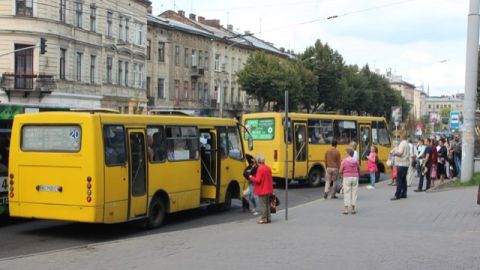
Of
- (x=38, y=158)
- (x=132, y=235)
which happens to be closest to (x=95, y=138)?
(x=38, y=158)

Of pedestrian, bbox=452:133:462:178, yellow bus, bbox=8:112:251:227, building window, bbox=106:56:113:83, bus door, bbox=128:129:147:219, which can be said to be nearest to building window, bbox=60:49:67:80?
building window, bbox=106:56:113:83

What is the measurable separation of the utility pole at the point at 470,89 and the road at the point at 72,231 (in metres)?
9.36

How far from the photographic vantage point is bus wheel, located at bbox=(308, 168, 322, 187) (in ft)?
81.5

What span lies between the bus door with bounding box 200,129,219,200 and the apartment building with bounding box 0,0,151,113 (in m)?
22.9

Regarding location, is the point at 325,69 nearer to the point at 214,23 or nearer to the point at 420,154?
the point at 214,23

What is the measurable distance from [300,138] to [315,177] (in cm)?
190

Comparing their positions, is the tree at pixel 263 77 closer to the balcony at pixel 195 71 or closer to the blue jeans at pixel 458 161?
the balcony at pixel 195 71

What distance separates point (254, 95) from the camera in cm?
6391

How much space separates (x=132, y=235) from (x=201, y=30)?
2392 inches

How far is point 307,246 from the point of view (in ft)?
34.9

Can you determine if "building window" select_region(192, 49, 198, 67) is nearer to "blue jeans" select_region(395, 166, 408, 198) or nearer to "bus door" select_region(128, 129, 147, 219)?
"blue jeans" select_region(395, 166, 408, 198)

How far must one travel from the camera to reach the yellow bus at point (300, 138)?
23.5 meters

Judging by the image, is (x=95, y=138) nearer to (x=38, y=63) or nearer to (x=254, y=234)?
(x=254, y=234)

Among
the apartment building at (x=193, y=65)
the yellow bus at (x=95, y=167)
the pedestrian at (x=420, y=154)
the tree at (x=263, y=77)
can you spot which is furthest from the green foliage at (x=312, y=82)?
the yellow bus at (x=95, y=167)
